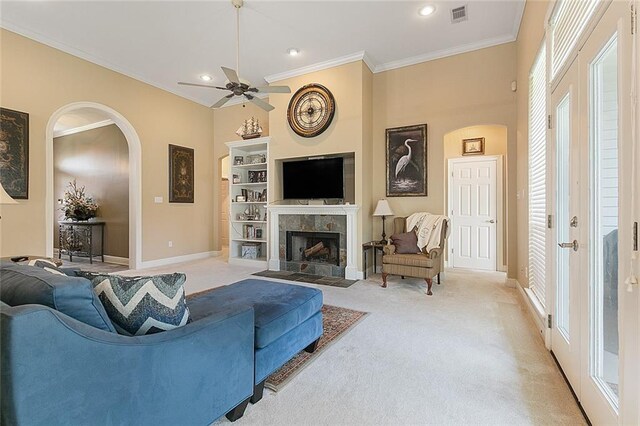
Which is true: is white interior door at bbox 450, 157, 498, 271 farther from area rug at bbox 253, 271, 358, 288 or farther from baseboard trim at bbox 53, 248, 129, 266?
baseboard trim at bbox 53, 248, 129, 266

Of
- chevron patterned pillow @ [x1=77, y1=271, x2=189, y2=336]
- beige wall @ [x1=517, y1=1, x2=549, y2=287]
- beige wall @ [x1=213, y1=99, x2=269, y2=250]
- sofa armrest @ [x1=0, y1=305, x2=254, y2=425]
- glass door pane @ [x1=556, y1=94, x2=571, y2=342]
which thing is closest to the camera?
sofa armrest @ [x1=0, y1=305, x2=254, y2=425]

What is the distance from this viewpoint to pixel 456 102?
14.8ft

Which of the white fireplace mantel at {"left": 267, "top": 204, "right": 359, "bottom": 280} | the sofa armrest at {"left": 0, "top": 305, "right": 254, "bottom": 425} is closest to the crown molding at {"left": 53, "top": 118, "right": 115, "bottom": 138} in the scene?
the white fireplace mantel at {"left": 267, "top": 204, "right": 359, "bottom": 280}

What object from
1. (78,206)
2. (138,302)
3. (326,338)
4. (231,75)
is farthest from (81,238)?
(138,302)

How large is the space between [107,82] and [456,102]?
219 inches

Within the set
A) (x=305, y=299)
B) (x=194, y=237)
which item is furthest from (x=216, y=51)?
(x=305, y=299)

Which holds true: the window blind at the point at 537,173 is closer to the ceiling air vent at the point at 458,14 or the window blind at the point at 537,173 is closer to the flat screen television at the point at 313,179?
the ceiling air vent at the point at 458,14

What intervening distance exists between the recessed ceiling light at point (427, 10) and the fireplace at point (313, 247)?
3.17 metres

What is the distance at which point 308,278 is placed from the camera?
4.62 m

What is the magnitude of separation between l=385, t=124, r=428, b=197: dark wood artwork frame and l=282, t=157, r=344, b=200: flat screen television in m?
0.84

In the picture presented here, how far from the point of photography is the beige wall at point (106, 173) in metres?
6.03

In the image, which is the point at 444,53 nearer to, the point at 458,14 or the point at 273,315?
the point at 458,14

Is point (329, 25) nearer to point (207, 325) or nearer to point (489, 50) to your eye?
point (489, 50)

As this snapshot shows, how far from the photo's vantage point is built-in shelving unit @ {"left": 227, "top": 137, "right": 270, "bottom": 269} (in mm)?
Answer: 5914
